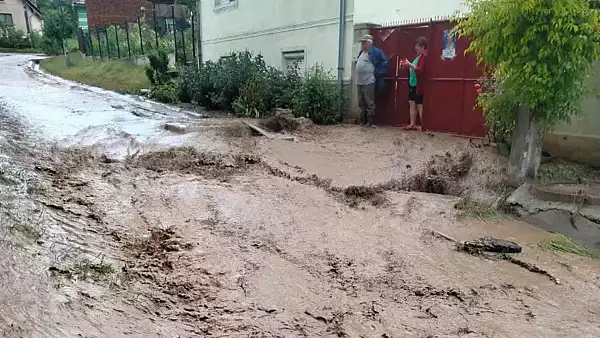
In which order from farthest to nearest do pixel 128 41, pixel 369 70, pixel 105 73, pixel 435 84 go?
pixel 128 41, pixel 105 73, pixel 369 70, pixel 435 84

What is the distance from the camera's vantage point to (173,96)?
14523 millimetres

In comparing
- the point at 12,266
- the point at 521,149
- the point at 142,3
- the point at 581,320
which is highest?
the point at 142,3

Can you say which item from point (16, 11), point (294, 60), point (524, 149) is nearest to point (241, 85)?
point (294, 60)

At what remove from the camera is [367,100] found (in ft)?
31.0

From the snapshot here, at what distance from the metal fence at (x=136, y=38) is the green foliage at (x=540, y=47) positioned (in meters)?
17.5

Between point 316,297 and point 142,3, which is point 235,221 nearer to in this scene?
point 316,297

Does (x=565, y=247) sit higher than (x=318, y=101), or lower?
lower

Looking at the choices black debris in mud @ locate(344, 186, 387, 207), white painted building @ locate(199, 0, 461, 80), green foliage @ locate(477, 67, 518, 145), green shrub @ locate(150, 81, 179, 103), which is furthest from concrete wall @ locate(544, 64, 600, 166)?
green shrub @ locate(150, 81, 179, 103)

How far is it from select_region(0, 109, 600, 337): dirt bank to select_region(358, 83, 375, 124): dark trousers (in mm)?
3073

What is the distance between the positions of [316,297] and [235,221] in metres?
1.63

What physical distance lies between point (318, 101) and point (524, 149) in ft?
16.6

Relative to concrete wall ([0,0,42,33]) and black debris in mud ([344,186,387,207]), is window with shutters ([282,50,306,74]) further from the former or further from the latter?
concrete wall ([0,0,42,33])

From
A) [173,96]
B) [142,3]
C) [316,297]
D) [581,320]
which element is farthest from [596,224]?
[142,3]

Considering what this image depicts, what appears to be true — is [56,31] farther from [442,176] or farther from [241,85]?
[442,176]
